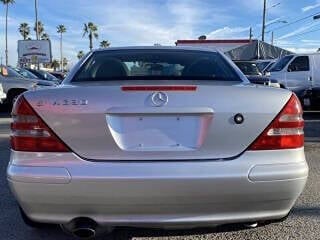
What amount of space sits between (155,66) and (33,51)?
146ft

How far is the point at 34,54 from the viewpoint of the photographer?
47.7m

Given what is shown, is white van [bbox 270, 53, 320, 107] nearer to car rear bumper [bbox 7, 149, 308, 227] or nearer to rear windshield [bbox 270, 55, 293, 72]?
rear windshield [bbox 270, 55, 293, 72]

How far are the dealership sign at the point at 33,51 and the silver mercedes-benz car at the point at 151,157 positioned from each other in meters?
44.8

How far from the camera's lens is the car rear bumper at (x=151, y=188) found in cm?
336

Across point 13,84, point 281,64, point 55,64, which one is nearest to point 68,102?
point 13,84

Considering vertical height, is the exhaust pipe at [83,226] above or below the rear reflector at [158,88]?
below

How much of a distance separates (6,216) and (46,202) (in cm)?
179

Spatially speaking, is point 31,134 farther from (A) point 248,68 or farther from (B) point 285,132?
(A) point 248,68

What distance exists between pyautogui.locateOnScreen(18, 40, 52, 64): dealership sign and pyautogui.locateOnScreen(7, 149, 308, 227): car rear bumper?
44.9 m

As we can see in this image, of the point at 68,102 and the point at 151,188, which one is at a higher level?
the point at 68,102

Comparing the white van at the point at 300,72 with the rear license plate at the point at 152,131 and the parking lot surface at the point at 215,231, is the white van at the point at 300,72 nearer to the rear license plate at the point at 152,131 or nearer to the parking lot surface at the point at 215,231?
the parking lot surface at the point at 215,231

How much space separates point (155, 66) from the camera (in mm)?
4809

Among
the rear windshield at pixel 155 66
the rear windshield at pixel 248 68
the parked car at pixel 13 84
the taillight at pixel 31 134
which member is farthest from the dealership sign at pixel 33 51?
the taillight at pixel 31 134

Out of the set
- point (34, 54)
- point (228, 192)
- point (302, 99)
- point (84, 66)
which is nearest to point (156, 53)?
point (84, 66)
